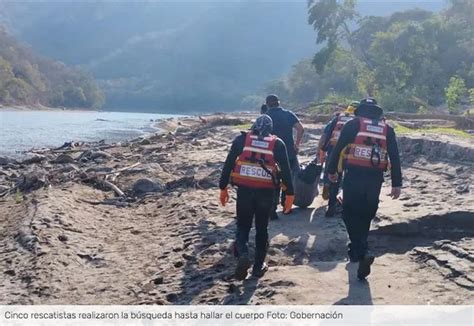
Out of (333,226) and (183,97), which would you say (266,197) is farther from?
(183,97)

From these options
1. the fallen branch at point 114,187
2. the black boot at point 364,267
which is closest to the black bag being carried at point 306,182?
the black boot at point 364,267

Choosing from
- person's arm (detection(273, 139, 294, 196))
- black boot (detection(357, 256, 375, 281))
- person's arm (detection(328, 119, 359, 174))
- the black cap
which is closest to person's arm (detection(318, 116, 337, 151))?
the black cap

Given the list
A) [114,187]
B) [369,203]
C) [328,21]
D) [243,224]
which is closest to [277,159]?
[243,224]

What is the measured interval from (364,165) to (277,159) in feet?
3.06

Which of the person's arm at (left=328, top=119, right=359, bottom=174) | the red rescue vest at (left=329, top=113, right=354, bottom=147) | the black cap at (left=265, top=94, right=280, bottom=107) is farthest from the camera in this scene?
the red rescue vest at (left=329, top=113, right=354, bottom=147)

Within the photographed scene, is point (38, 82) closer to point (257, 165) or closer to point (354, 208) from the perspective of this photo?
point (257, 165)

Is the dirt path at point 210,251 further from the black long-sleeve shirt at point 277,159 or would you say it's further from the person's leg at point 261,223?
the black long-sleeve shirt at point 277,159

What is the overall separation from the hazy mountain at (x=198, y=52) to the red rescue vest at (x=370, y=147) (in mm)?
139884

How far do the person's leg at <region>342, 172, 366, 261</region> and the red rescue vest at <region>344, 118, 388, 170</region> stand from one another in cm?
19

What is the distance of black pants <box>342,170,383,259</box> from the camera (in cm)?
632

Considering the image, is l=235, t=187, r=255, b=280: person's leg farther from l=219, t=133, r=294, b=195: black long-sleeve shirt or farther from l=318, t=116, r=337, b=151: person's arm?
l=318, t=116, r=337, b=151: person's arm

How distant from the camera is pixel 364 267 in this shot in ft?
19.4

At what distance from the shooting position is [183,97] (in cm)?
15062

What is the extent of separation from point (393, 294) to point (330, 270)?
0.89 meters
